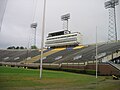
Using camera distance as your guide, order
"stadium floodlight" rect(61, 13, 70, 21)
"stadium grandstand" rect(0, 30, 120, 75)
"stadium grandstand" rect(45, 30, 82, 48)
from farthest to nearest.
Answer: "stadium floodlight" rect(61, 13, 70, 21)
"stadium grandstand" rect(45, 30, 82, 48)
"stadium grandstand" rect(0, 30, 120, 75)

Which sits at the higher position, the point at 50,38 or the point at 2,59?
the point at 50,38

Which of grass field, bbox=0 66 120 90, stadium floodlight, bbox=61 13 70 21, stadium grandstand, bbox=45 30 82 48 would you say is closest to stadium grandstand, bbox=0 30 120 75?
stadium grandstand, bbox=45 30 82 48

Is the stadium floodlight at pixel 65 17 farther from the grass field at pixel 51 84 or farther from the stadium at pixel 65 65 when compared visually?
the grass field at pixel 51 84

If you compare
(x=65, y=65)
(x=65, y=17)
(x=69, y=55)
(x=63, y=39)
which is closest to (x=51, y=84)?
(x=65, y=65)

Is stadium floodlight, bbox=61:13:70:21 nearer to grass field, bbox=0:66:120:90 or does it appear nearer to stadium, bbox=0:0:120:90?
stadium, bbox=0:0:120:90

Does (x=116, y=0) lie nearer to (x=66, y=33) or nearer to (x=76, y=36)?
(x=76, y=36)

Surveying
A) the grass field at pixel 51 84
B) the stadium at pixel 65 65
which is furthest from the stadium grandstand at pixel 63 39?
the grass field at pixel 51 84

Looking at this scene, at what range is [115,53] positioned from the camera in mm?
49000

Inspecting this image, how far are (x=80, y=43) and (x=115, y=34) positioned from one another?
1997 cm

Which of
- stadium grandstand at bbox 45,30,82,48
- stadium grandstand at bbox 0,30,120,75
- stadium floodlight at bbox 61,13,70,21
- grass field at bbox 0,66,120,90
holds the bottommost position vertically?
grass field at bbox 0,66,120,90

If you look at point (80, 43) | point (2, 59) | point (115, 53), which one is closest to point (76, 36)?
point (80, 43)

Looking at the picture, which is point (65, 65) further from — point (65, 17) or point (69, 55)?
point (65, 17)

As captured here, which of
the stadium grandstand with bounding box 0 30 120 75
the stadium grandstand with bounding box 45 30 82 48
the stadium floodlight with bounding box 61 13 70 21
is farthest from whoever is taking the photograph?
the stadium floodlight with bounding box 61 13 70 21

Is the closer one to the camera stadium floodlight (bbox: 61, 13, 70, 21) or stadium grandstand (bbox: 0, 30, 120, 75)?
stadium grandstand (bbox: 0, 30, 120, 75)
